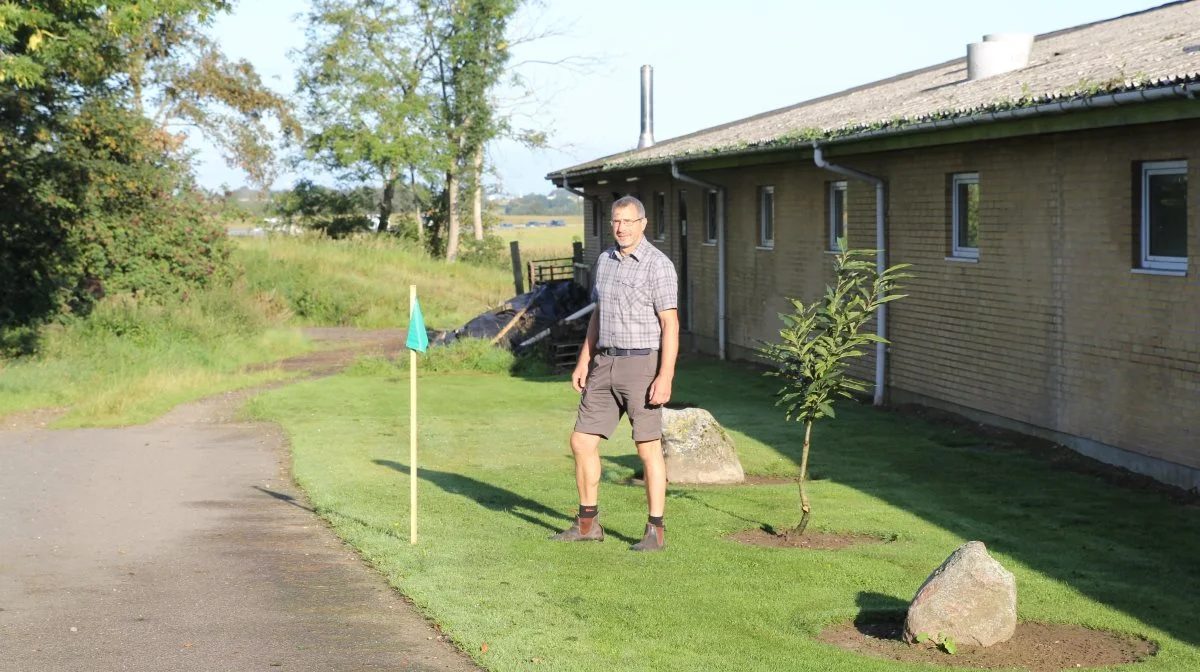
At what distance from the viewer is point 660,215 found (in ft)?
88.4

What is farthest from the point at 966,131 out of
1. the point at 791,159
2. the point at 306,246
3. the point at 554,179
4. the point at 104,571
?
the point at 306,246

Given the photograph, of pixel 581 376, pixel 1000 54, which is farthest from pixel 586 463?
pixel 1000 54

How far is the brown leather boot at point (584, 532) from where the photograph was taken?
28.3ft

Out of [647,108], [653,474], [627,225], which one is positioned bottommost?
[653,474]

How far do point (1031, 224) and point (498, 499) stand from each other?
5.91 m

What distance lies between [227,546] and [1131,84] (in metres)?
7.03

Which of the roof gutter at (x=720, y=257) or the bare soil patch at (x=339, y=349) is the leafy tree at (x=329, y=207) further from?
the roof gutter at (x=720, y=257)

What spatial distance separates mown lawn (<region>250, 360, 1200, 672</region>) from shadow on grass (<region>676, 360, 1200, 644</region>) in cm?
3

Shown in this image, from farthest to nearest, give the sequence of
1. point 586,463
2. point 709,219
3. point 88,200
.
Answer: point 88,200 → point 709,219 → point 586,463

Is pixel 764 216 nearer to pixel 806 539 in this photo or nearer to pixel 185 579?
pixel 806 539

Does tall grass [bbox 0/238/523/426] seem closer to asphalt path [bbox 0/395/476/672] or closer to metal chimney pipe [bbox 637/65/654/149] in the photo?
asphalt path [bbox 0/395/476/672]

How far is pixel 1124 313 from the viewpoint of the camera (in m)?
11.5

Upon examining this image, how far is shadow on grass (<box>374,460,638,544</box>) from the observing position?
373 inches

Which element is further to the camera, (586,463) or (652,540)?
(586,463)
